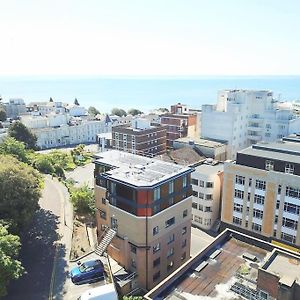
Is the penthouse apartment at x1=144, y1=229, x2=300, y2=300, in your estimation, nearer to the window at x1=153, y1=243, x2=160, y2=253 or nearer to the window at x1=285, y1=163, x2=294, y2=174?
the window at x1=153, y1=243, x2=160, y2=253

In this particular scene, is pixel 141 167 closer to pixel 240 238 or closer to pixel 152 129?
pixel 240 238

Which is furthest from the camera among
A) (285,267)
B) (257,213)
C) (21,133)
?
(21,133)

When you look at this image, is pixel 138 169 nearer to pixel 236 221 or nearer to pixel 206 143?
pixel 236 221

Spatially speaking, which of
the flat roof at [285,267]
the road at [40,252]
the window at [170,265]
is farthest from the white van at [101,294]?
the flat roof at [285,267]

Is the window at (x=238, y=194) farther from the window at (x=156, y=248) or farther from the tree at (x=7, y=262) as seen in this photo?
the tree at (x=7, y=262)

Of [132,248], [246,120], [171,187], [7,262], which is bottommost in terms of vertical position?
[132,248]

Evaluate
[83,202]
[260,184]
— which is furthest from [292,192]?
[83,202]

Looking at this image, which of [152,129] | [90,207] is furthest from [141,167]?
[152,129]

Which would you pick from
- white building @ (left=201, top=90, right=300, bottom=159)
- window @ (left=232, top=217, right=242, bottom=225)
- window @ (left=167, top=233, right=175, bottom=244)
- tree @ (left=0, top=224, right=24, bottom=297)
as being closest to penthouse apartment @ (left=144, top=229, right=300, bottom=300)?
window @ (left=167, top=233, right=175, bottom=244)
